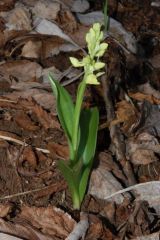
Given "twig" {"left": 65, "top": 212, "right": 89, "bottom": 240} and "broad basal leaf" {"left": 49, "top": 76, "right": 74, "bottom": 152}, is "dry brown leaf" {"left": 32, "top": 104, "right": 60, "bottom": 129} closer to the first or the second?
"broad basal leaf" {"left": 49, "top": 76, "right": 74, "bottom": 152}

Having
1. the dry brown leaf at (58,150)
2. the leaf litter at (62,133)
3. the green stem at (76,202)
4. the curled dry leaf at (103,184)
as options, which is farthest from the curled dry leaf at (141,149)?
the green stem at (76,202)

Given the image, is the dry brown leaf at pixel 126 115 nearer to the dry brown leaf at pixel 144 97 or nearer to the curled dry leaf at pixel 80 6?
the dry brown leaf at pixel 144 97

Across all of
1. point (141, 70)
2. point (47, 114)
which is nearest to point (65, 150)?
point (47, 114)

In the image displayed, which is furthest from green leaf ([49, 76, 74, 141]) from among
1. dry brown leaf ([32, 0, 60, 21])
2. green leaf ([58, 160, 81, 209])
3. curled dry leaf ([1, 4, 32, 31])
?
dry brown leaf ([32, 0, 60, 21])

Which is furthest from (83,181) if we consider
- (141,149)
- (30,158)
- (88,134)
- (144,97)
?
(144,97)

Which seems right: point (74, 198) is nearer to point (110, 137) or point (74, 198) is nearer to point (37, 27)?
point (110, 137)
